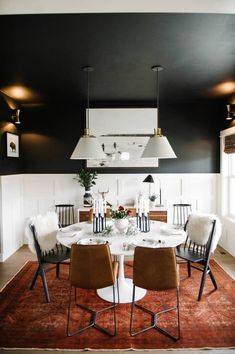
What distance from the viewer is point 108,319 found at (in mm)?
2617

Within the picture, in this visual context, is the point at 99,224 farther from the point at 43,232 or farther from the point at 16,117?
the point at 16,117

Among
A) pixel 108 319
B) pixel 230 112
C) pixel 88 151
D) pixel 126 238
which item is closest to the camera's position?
pixel 108 319

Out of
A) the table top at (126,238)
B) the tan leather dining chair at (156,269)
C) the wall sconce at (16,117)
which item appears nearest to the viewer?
the tan leather dining chair at (156,269)

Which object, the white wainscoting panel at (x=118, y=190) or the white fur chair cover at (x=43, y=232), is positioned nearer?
the white fur chair cover at (x=43, y=232)

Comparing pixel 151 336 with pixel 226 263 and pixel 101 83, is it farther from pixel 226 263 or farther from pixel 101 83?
pixel 101 83

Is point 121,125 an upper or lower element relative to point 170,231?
upper

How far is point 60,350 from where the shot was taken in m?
2.22

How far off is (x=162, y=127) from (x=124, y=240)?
9.75ft

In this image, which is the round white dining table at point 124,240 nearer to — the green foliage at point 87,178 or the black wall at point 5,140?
the green foliage at point 87,178

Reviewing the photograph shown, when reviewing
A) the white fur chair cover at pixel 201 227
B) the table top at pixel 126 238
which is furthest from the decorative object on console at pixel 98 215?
the white fur chair cover at pixel 201 227

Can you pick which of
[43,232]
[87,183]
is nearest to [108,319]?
[43,232]

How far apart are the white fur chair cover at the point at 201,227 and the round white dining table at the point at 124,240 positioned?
0.34 m

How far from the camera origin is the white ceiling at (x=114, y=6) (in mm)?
1766

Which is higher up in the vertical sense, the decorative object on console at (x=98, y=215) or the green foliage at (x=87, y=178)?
the green foliage at (x=87, y=178)
